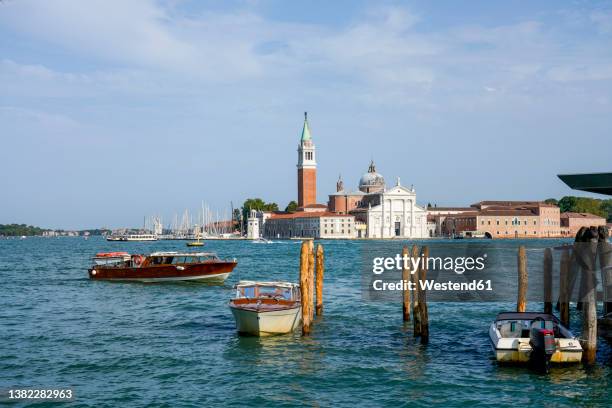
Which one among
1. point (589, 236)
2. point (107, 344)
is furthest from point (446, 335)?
point (107, 344)

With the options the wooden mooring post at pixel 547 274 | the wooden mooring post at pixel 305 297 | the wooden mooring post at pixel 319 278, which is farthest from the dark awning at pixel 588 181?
the wooden mooring post at pixel 319 278

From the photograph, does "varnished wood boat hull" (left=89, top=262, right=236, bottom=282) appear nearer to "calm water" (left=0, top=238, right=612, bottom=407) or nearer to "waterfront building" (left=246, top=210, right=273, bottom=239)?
"calm water" (left=0, top=238, right=612, bottom=407)

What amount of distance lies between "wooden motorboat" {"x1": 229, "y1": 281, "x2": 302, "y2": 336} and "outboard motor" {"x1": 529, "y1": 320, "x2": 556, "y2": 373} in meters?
6.15

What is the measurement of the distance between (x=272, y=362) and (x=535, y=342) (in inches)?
197

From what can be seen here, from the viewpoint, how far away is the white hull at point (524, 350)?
560 inches

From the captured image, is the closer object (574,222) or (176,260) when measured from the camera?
(176,260)

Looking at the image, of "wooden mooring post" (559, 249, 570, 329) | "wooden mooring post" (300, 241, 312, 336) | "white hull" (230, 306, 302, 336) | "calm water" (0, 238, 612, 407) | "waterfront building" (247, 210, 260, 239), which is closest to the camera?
"calm water" (0, 238, 612, 407)

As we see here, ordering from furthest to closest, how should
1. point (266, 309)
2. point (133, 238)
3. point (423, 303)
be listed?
point (133, 238) < point (266, 309) < point (423, 303)

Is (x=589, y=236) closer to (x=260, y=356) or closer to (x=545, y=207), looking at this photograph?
(x=260, y=356)

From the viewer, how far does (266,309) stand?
1816 centimetres

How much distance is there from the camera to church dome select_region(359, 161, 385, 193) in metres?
156

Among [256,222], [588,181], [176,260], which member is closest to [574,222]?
[256,222]

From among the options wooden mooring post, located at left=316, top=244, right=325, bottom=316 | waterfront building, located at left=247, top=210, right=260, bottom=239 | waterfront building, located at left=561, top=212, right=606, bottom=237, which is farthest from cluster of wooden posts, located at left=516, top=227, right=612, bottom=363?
waterfront building, located at left=561, top=212, right=606, bottom=237

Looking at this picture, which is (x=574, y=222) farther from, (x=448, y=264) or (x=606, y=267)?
(x=448, y=264)
